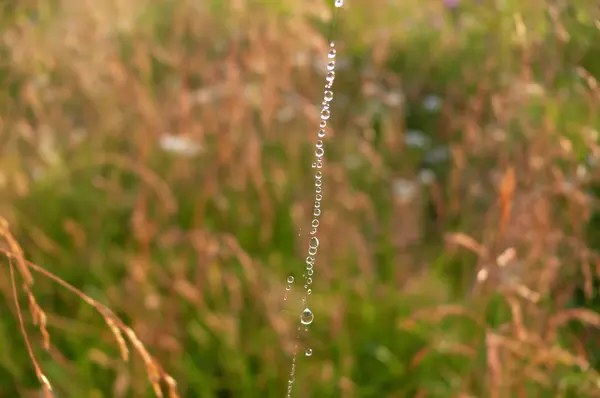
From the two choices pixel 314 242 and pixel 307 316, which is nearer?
pixel 307 316

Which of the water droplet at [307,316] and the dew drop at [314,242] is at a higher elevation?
the dew drop at [314,242]

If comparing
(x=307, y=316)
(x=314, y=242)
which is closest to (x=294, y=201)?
(x=314, y=242)

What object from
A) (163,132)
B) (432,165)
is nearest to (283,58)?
(163,132)

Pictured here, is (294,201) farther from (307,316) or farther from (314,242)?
(307,316)

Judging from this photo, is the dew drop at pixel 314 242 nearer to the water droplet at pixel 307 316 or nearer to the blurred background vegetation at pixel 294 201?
the blurred background vegetation at pixel 294 201

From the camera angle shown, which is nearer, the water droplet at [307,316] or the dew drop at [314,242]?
the water droplet at [307,316]

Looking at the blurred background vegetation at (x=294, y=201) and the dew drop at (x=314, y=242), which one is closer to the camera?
the blurred background vegetation at (x=294, y=201)

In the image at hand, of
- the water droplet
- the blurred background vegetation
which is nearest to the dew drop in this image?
the blurred background vegetation

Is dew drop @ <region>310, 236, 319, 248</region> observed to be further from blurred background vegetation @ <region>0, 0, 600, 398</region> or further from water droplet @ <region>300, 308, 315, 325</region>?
water droplet @ <region>300, 308, 315, 325</region>

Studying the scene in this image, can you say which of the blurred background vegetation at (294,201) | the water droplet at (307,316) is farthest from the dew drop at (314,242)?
the water droplet at (307,316)
